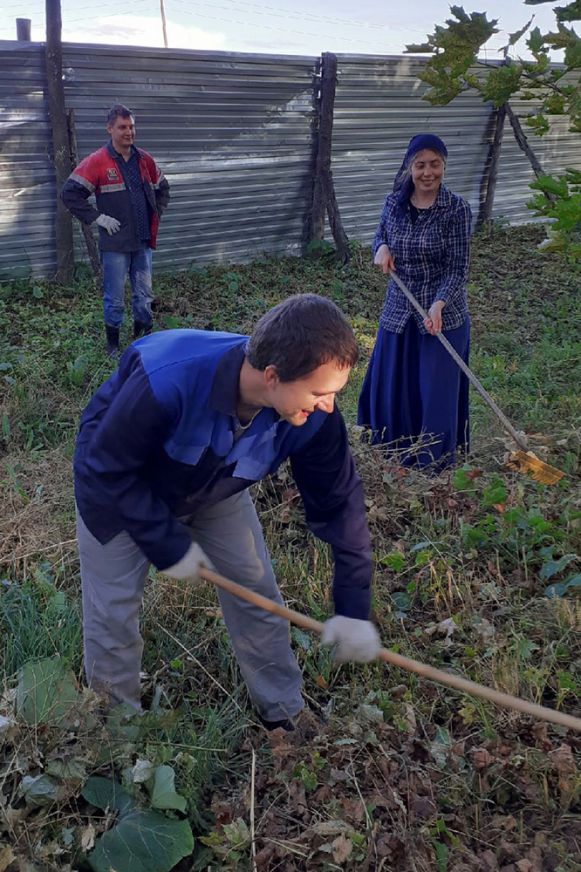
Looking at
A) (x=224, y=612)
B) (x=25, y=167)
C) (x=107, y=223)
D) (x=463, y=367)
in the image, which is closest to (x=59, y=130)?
(x=25, y=167)

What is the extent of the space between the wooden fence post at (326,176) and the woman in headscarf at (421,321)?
5.08 metres

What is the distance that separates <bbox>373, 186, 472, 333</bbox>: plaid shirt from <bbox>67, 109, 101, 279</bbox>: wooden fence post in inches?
153

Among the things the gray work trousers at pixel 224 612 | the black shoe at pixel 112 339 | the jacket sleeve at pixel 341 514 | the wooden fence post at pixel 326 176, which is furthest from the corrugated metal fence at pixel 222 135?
the jacket sleeve at pixel 341 514

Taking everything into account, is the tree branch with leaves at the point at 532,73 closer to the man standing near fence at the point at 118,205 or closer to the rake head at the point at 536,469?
the rake head at the point at 536,469

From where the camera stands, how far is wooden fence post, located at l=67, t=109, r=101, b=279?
7.41 m

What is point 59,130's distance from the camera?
735cm

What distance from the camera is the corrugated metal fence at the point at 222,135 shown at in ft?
24.3

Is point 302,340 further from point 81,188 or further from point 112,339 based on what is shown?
point 81,188

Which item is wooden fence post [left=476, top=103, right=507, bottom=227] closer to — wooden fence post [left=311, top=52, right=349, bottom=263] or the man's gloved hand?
wooden fence post [left=311, top=52, right=349, bottom=263]

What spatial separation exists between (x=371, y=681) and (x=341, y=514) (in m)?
0.82

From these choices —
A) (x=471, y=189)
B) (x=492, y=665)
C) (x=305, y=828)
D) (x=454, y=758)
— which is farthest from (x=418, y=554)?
(x=471, y=189)

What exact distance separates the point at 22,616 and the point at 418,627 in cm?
155

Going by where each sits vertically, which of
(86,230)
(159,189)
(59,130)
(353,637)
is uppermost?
(59,130)

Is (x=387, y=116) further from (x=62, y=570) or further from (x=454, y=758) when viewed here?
(x=454, y=758)
